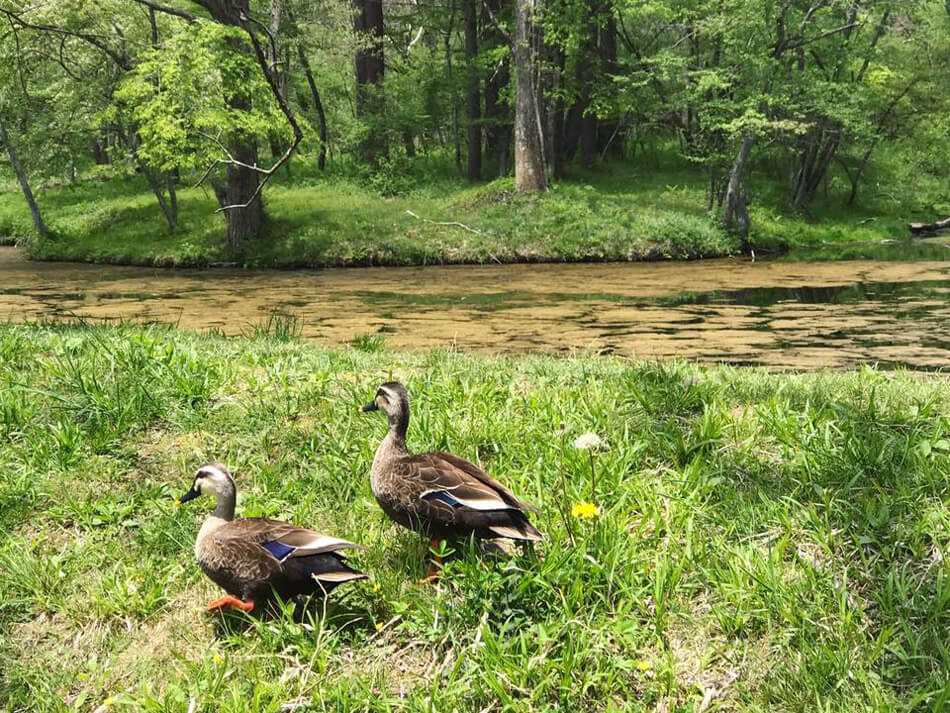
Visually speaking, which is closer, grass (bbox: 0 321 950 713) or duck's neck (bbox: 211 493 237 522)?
Answer: grass (bbox: 0 321 950 713)

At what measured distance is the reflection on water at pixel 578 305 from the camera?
31.1 ft

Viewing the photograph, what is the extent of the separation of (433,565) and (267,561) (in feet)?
2.78

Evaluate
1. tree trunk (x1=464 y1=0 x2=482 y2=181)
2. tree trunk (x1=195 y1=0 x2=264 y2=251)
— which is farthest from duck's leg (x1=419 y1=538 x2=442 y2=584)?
tree trunk (x1=464 y1=0 x2=482 y2=181)

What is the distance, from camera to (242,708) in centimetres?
276

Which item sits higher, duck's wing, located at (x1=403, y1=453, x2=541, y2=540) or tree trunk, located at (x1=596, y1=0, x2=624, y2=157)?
tree trunk, located at (x1=596, y1=0, x2=624, y2=157)

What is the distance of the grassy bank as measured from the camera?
68.9ft

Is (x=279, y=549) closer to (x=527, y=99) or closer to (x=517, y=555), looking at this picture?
(x=517, y=555)

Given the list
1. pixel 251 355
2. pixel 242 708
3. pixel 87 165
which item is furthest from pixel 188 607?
pixel 87 165

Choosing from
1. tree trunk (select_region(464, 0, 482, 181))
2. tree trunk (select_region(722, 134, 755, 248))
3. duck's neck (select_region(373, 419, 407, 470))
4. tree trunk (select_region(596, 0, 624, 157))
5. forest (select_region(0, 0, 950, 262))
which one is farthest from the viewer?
tree trunk (select_region(464, 0, 482, 181))

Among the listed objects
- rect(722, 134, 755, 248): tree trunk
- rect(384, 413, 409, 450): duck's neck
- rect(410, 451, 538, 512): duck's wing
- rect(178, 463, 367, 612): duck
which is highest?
rect(722, 134, 755, 248): tree trunk

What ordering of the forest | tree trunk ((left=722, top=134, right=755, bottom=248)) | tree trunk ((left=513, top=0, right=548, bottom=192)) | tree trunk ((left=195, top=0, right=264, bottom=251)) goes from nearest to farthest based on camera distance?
1. tree trunk ((left=195, top=0, right=264, bottom=251))
2. the forest
3. tree trunk ((left=722, top=134, right=755, bottom=248))
4. tree trunk ((left=513, top=0, right=548, bottom=192))

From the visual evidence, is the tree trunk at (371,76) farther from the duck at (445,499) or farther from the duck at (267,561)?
the duck at (267,561)

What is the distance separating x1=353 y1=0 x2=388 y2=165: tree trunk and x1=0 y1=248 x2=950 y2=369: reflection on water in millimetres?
11665

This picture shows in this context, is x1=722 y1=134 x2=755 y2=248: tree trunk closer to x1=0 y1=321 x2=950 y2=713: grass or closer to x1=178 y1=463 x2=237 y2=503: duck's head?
x1=0 y1=321 x2=950 y2=713: grass
